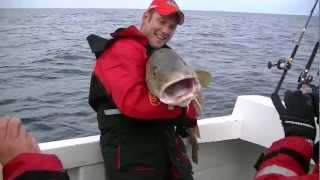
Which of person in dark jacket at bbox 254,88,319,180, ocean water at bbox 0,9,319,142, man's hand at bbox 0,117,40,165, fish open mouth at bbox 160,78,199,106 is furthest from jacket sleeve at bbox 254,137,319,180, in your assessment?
ocean water at bbox 0,9,319,142

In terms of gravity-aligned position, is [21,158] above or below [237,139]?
above

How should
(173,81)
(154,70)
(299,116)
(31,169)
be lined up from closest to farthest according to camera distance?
(31,169) → (299,116) → (173,81) → (154,70)

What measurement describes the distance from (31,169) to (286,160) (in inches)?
31.8

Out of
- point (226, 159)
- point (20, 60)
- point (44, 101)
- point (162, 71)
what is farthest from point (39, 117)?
point (20, 60)

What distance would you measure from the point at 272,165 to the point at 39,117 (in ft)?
24.7

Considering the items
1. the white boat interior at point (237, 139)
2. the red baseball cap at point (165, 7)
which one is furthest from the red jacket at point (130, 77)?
the white boat interior at point (237, 139)

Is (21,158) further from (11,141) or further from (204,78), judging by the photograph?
(204,78)

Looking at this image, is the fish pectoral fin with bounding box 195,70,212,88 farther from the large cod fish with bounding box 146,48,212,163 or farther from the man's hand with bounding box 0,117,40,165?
the man's hand with bounding box 0,117,40,165

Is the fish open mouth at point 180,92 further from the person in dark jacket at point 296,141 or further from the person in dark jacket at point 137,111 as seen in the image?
the person in dark jacket at point 296,141

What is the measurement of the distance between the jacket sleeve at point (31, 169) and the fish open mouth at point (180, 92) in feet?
2.91

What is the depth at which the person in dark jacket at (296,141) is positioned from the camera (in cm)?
160

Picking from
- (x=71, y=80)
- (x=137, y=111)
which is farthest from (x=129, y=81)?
(x=71, y=80)

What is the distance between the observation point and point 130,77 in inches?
99.3

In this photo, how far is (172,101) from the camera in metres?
2.20
